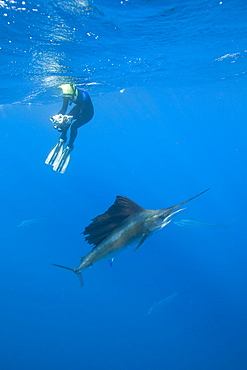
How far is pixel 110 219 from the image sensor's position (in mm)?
2943

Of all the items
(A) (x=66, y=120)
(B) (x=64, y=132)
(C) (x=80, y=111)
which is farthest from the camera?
(C) (x=80, y=111)

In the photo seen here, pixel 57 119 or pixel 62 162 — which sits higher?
pixel 57 119

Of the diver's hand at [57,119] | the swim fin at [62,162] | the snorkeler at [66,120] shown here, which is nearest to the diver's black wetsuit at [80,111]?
the snorkeler at [66,120]

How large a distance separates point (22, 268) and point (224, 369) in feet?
46.1

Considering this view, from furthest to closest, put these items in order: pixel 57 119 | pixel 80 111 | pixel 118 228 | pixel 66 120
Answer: pixel 80 111, pixel 66 120, pixel 57 119, pixel 118 228

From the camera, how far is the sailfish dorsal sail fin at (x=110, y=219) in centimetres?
289

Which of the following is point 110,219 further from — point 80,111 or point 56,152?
point 80,111

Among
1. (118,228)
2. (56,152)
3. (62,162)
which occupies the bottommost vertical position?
(118,228)

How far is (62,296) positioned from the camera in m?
15.7

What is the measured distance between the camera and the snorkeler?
6.49 meters

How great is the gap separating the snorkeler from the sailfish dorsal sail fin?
164 inches

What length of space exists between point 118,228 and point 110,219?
0.46 ft

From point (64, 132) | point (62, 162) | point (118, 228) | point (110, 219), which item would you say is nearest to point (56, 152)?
point (62, 162)

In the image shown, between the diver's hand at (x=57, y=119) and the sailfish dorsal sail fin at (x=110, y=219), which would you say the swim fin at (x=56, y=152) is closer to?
the diver's hand at (x=57, y=119)
